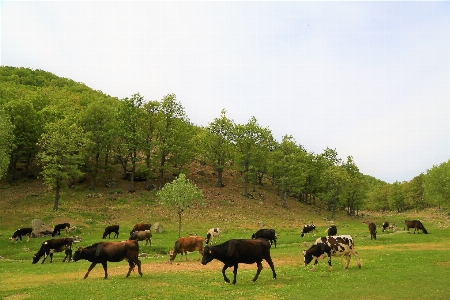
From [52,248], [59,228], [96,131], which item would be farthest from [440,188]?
[52,248]

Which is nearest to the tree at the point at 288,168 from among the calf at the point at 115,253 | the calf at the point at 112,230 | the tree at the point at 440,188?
the tree at the point at 440,188

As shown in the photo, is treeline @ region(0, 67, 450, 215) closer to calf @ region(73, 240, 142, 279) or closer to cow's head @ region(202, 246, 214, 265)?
calf @ region(73, 240, 142, 279)

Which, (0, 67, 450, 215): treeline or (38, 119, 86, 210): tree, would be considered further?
(0, 67, 450, 215): treeline

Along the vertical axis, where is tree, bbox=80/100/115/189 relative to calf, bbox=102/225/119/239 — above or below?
above

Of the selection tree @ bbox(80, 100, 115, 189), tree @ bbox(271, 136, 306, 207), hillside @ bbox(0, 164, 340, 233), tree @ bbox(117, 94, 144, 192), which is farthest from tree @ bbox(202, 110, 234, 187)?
tree @ bbox(80, 100, 115, 189)

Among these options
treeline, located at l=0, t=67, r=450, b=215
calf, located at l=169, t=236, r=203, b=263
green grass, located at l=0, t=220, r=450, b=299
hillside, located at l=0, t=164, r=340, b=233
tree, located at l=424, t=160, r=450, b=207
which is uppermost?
treeline, located at l=0, t=67, r=450, b=215

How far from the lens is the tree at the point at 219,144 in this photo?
85.2 m

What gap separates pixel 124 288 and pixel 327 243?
551 inches

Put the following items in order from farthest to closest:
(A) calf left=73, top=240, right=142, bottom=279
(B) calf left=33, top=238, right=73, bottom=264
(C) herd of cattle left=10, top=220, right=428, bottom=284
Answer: (B) calf left=33, top=238, right=73, bottom=264, (A) calf left=73, top=240, right=142, bottom=279, (C) herd of cattle left=10, top=220, right=428, bottom=284

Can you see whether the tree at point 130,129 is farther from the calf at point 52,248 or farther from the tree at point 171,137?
the calf at point 52,248

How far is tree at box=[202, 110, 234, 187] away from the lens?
85.2 meters

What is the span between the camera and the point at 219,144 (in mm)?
86312

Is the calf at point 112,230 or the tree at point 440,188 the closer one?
the calf at point 112,230

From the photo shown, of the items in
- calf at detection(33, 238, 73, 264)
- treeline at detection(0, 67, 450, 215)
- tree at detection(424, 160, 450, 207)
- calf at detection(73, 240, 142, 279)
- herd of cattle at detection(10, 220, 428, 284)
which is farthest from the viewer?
tree at detection(424, 160, 450, 207)
